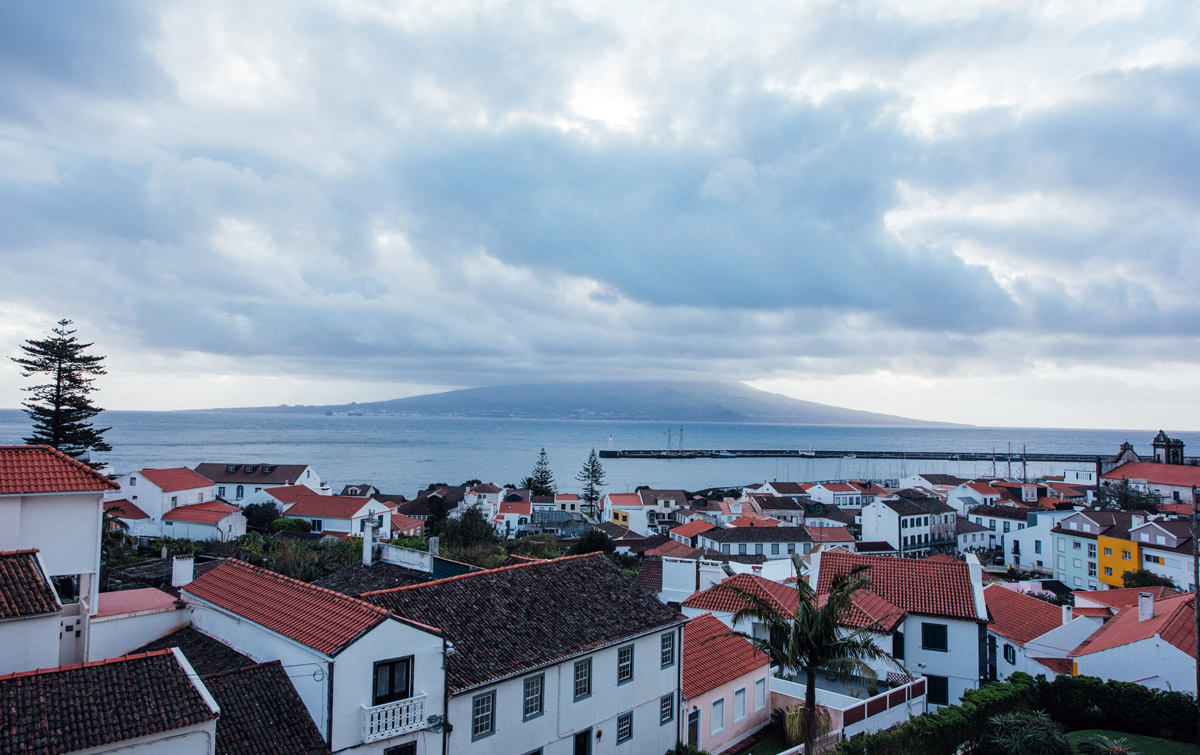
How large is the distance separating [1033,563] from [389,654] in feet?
219

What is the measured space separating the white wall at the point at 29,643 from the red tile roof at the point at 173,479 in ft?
168

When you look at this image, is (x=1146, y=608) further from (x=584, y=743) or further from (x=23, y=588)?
(x=23, y=588)

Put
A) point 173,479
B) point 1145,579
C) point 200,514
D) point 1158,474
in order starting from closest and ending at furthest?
point 1145,579, point 200,514, point 173,479, point 1158,474

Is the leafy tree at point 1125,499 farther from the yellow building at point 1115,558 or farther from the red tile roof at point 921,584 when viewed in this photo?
the red tile roof at point 921,584

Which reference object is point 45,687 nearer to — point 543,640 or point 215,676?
point 215,676

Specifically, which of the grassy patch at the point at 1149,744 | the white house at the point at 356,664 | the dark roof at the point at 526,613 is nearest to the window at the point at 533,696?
the dark roof at the point at 526,613

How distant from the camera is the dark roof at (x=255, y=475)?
76938mm

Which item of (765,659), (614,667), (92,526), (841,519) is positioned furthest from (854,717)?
(841,519)

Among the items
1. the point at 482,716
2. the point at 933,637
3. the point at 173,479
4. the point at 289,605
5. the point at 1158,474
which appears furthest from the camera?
the point at 1158,474

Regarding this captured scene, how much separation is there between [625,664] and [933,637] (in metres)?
11.6

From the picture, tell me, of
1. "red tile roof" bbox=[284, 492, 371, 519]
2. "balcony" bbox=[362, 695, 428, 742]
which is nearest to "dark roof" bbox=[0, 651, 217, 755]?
"balcony" bbox=[362, 695, 428, 742]

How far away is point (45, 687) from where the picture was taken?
10.3 metres

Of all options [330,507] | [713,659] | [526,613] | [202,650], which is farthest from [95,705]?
[330,507]

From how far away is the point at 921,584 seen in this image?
78.3ft
